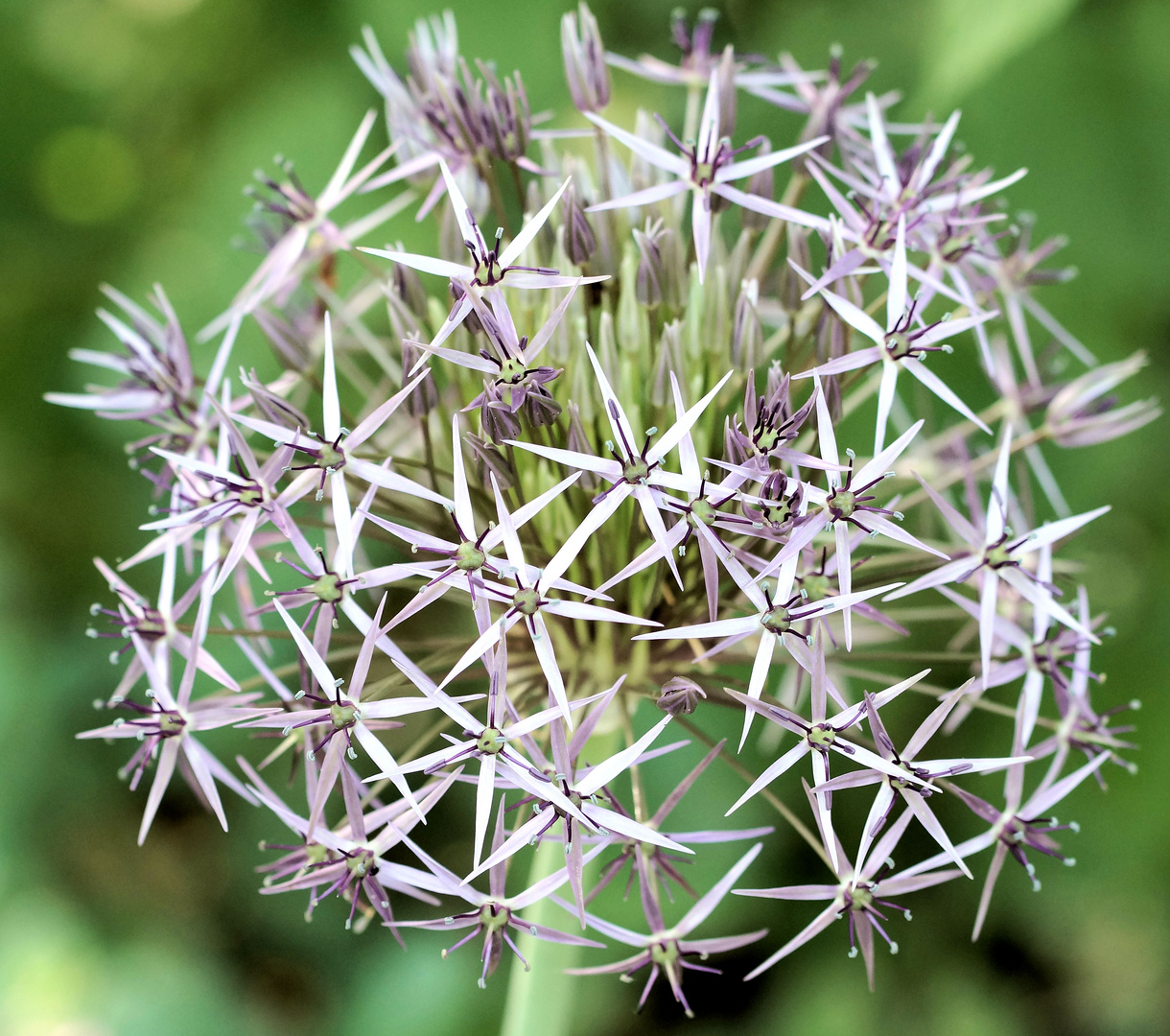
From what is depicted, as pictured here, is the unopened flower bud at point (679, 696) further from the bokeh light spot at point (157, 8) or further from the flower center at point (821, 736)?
the bokeh light spot at point (157, 8)

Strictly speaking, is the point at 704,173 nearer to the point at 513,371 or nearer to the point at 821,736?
the point at 513,371

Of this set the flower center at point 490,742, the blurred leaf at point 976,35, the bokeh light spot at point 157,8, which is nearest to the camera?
the flower center at point 490,742

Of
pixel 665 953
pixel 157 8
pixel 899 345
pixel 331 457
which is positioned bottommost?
pixel 665 953

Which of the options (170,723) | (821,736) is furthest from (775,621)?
(170,723)

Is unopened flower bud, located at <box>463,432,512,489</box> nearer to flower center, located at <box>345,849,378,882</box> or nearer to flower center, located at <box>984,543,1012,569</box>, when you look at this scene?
flower center, located at <box>345,849,378,882</box>

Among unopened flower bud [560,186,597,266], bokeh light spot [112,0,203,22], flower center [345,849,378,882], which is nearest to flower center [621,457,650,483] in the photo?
unopened flower bud [560,186,597,266]

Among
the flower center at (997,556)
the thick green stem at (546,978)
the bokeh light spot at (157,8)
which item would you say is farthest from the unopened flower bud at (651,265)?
the bokeh light spot at (157,8)

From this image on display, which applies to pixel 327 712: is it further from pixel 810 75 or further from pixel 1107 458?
pixel 1107 458
